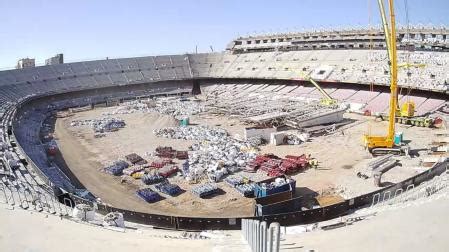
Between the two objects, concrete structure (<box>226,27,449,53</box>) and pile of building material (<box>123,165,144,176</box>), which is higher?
concrete structure (<box>226,27,449,53</box>)

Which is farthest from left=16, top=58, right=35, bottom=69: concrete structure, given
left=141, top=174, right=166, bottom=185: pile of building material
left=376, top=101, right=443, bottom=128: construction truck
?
left=376, top=101, right=443, bottom=128: construction truck

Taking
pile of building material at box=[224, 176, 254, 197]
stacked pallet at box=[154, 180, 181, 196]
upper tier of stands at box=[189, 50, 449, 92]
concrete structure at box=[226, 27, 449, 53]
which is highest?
concrete structure at box=[226, 27, 449, 53]

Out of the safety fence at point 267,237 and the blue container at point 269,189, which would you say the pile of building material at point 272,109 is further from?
the safety fence at point 267,237

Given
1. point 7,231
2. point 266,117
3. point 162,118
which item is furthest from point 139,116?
point 7,231

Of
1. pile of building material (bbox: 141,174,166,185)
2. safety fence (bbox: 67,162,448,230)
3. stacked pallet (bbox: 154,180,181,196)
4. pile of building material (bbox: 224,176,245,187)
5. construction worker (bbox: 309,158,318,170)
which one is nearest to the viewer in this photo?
safety fence (bbox: 67,162,448,230)

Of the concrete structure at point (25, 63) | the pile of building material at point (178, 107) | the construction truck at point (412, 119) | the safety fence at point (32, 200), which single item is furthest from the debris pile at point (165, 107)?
the safety fence at point (32, 200)

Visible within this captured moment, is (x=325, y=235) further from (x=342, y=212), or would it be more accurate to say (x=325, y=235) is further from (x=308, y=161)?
(x=308, y=161)

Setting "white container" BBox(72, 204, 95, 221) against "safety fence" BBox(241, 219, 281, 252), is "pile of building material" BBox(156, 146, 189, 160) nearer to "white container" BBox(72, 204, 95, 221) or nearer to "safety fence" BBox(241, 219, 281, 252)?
"white container" BBox(72, 204, 95, 221)
